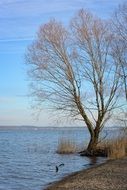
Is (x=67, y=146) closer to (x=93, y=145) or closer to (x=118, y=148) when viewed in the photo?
(x=93, y=145)

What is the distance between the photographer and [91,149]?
33656 millimetres

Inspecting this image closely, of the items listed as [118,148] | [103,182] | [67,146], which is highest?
[67,146]

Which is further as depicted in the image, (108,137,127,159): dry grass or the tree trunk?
the tree trunk

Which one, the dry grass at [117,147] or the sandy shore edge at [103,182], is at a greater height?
the dry grass at [117,147]

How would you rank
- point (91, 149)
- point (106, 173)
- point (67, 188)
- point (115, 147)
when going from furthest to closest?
point (91, 149), point (115, 147), point (106, 173), point (67, 188)

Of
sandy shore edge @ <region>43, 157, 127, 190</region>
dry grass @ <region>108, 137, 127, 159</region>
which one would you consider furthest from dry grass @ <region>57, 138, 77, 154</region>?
sandy shore edge @ <region>43, 157, 127, 190</region>

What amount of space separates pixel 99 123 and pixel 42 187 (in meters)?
14.9

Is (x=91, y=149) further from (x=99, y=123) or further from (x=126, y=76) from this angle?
(x=126, y=76)

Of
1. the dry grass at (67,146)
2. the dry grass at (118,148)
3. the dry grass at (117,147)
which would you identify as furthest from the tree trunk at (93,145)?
the dry grass at (118,148)

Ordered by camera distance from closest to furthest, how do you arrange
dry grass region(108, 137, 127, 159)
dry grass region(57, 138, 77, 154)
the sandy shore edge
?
the sandy shore edge < dry grass region(108, 137, 127, 159) < dry grass region(57, 138, 77, 154)

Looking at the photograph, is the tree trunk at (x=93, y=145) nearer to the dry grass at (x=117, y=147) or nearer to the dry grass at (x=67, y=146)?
the dry grass at (x=117, y=147)

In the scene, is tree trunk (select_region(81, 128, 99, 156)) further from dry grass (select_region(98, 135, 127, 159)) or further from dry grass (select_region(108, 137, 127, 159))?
dry grass (select_region(108, 137, 127, 159))

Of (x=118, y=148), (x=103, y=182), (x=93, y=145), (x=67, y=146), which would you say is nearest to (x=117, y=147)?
(x=118, y=148)

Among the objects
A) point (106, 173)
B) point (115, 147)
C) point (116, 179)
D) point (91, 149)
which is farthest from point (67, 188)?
point (91, 149)
